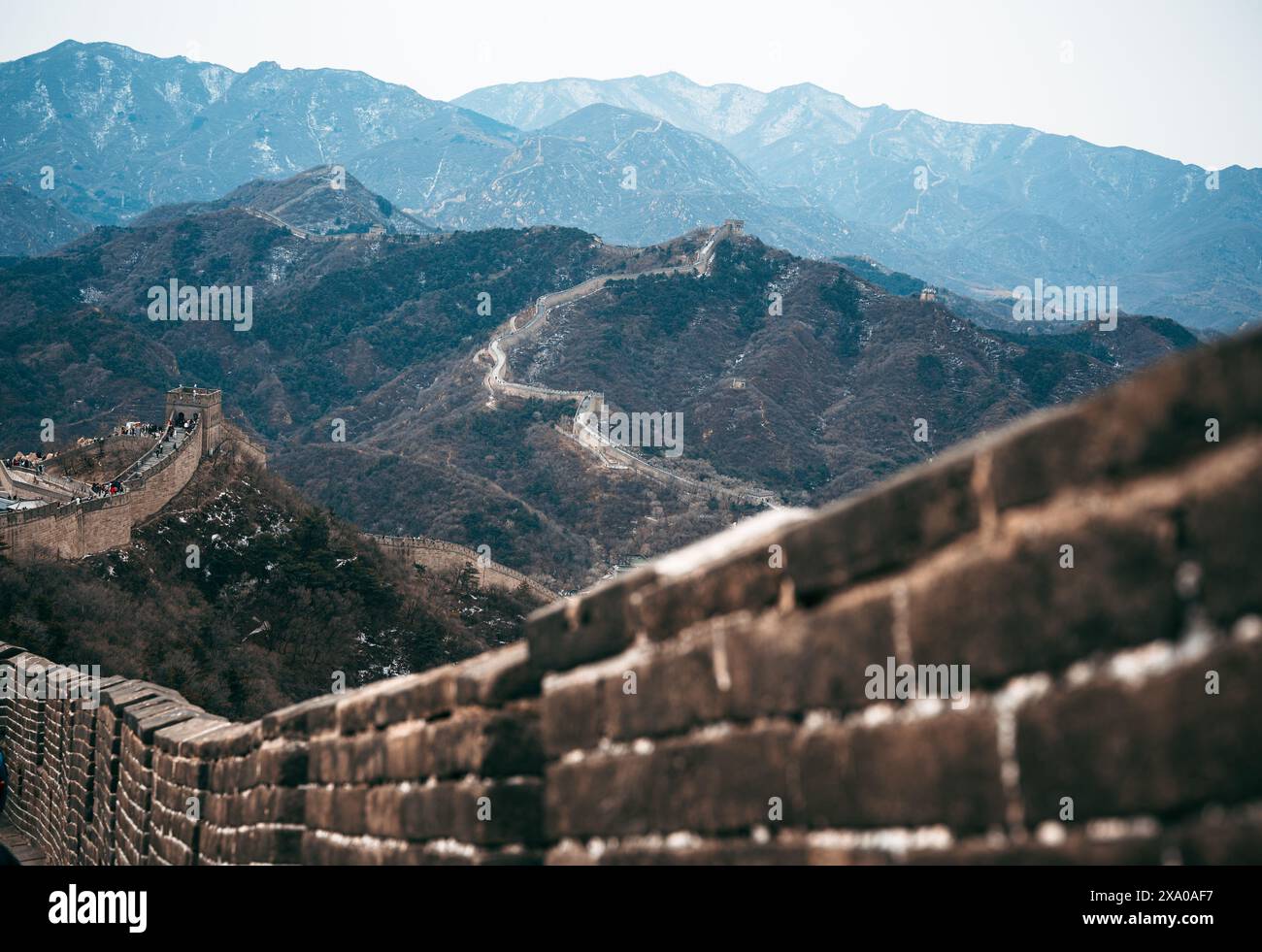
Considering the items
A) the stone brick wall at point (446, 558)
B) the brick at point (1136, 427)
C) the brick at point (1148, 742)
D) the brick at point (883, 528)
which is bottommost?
the brick at point (1148, 742)

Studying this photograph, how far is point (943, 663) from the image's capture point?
2422 millimetres

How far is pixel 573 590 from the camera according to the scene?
50906 mm

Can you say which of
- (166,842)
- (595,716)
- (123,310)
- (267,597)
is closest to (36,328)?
(123,310)

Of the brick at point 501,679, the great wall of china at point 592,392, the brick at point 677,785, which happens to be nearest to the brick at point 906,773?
the brick at point 677,785

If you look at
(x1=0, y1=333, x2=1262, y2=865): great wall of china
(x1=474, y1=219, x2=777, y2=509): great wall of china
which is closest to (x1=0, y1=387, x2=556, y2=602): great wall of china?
(x1=474, y1=219, x2=777, y2=509): great wall of china

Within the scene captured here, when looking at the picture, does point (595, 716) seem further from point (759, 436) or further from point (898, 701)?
point (759, 436)

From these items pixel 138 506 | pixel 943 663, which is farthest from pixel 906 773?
pixel 138 506

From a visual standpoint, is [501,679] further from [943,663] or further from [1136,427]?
[1136,427]

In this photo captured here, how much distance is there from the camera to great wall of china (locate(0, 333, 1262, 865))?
6.54 feet

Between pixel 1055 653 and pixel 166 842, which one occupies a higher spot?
pixel 1055 653

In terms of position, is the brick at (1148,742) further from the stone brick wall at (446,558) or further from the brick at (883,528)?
the stone brick wall at (446,558)

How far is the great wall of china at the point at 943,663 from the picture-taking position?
1994 mm

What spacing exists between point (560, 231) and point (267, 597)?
80.1 metres

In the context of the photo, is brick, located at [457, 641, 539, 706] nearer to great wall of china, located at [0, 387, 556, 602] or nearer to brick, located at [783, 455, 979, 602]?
brick, located at [783, 455, 979, 602]
